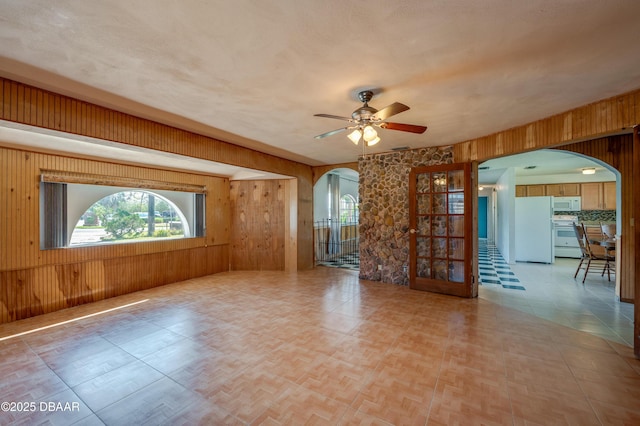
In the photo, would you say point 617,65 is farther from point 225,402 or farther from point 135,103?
point 135,103

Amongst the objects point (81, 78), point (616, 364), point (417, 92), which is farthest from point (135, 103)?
point (616, 364)

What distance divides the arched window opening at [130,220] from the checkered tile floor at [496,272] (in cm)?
656

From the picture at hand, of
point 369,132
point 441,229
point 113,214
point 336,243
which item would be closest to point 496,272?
point 441,229

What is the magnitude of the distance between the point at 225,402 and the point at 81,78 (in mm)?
2965

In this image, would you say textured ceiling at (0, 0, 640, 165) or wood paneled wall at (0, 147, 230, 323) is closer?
textured ceiling at (0, 0, 640, 165)

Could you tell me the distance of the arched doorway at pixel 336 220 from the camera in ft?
24.5

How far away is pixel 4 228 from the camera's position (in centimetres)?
334

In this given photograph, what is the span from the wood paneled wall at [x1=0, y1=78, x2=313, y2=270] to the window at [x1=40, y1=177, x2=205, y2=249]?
193 cm

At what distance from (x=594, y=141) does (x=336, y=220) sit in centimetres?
595

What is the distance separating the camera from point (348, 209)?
31.8ft

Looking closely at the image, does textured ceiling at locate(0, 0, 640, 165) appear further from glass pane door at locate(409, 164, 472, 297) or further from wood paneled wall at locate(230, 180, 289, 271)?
wood paneled wall at locate(230, 180, 289, 271)

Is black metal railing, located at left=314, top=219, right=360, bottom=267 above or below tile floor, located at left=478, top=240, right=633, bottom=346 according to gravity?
above

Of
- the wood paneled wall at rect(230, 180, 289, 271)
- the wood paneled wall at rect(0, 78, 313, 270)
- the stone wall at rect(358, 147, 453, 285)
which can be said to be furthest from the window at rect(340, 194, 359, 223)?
the wood paneled wall at rect(0, 78, 313, 270)

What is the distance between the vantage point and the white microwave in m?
7.59
